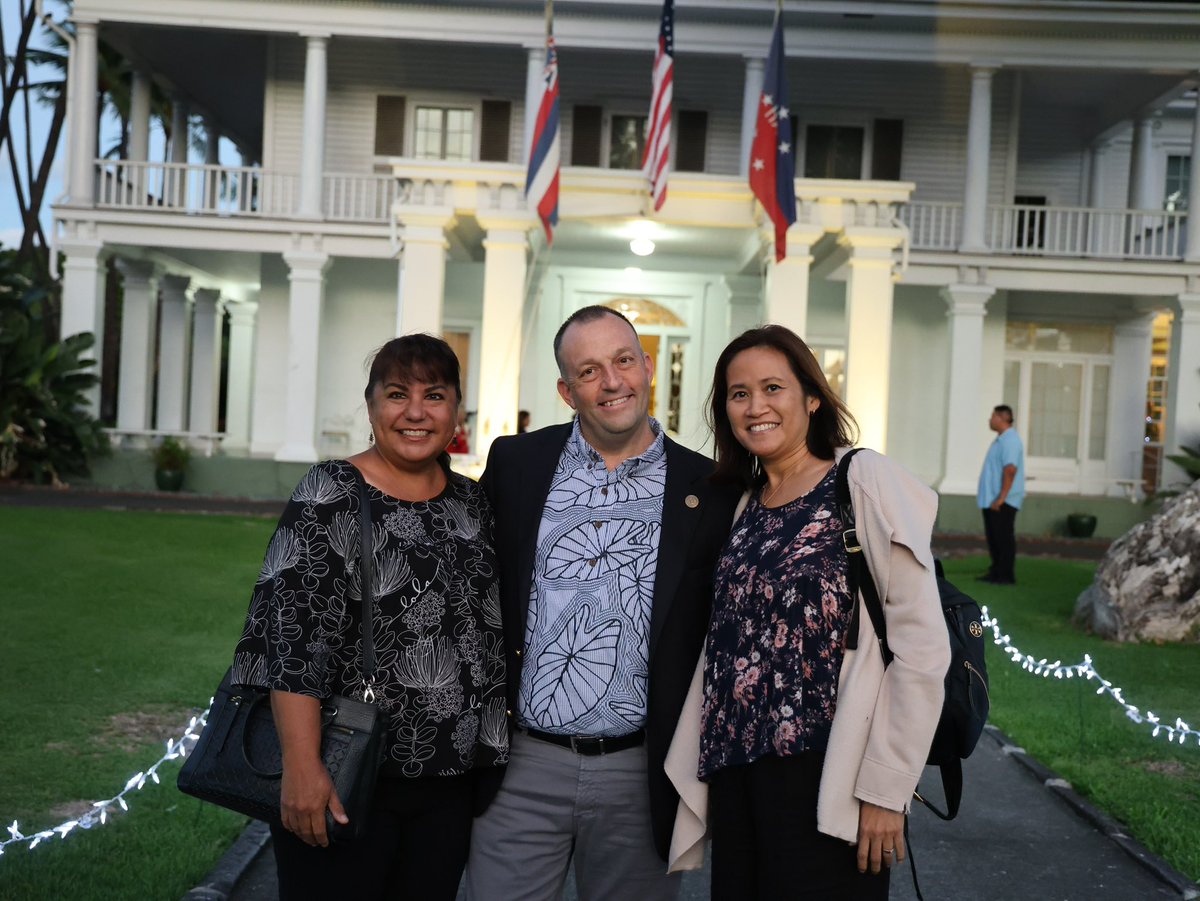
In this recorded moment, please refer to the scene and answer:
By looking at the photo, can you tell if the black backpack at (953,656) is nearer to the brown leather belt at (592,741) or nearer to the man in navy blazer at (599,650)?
the man in navy blazer at (599,650)

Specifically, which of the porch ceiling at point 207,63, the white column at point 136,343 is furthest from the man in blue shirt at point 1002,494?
the white column at point 136,343

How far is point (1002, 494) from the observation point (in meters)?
12.6

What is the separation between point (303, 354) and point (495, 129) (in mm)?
5526

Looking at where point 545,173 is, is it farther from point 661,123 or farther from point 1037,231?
point 1037,231

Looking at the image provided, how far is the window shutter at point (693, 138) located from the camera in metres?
21.3

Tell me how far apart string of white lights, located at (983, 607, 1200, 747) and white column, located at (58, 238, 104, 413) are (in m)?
15.3

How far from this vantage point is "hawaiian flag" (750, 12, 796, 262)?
43.9 feet

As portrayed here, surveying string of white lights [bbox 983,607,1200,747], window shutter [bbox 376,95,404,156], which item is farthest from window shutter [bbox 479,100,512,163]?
string of white lights [bbox 983,607,1200,747]

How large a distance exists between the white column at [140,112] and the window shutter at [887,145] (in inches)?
509

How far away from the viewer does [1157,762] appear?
6.26 metres

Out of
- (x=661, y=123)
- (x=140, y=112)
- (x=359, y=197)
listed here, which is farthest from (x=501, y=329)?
(x=140, y=112)

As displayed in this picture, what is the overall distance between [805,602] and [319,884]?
4.17 feet

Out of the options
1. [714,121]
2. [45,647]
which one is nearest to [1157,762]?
[45,647]

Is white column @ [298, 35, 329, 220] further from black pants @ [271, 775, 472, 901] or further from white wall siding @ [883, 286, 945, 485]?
black pants @ [271, 775, 472, 901]
